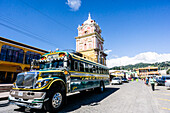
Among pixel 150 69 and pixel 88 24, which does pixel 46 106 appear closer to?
pixel 88 24

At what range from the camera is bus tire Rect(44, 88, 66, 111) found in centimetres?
434

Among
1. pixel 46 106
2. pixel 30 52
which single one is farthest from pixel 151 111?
pixel 30 52

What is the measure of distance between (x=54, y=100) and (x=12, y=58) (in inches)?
899

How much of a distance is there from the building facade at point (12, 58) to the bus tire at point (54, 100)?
2063 cm

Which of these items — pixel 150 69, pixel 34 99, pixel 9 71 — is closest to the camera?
pixel 34 99

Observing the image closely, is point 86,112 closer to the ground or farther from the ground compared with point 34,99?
closer to the ground

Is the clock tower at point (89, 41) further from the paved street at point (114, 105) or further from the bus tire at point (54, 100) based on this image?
the bus tire at point (54, 100)

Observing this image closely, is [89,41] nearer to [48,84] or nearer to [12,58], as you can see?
[12,58]

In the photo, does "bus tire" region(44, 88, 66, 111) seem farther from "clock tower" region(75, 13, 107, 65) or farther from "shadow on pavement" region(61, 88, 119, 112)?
"clock tower" region(75, 13, 107, 65)

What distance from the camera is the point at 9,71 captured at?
22.6m

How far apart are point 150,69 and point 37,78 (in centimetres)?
10000

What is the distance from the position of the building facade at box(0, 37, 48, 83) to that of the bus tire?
2063 centimetres

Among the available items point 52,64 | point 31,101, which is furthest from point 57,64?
point 31,101

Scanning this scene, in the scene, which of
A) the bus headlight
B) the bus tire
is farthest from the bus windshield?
the bus headlight
